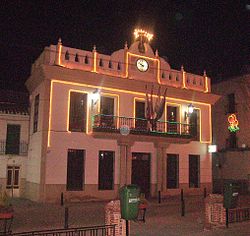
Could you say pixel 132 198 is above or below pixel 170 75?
below

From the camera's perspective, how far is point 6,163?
2330 cm

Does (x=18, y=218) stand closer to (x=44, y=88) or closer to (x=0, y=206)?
(x=0, y=206)

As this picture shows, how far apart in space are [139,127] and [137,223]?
10.6m

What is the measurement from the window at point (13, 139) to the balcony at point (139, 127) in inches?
260

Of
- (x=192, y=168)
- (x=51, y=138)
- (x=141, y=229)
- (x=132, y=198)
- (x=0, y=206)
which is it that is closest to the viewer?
(x=132, y=198)

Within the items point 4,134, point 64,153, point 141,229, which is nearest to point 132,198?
point 141,229

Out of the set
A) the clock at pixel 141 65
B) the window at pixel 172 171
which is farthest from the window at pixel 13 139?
the window at pixel 172 171

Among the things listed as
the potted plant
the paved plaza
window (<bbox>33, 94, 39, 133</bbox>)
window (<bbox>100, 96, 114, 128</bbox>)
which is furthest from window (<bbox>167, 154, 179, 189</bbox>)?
the potted plant

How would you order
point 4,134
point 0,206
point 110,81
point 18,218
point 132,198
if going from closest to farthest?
point 132,198, point 0,206, point 18,218, point 110,81, point 4,134

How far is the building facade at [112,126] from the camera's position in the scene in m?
20.3

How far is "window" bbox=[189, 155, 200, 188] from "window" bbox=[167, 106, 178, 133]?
2798 mm

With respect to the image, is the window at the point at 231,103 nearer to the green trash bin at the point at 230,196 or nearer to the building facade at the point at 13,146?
the building facade at the point at 13,146

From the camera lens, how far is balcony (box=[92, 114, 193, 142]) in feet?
69.7

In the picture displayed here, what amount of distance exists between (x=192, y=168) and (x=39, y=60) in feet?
44.4
